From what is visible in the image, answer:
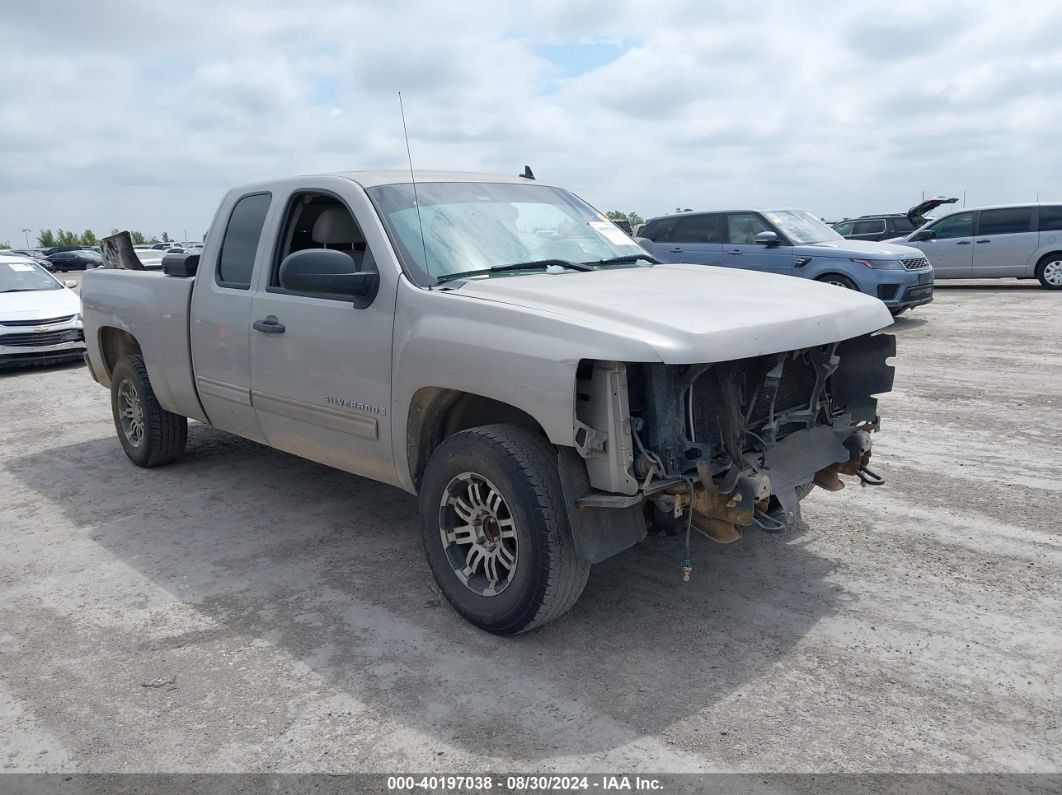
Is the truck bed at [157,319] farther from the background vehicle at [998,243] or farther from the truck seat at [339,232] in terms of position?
the background vehicle at [998,243]

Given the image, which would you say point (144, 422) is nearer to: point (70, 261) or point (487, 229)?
point (487, 229)

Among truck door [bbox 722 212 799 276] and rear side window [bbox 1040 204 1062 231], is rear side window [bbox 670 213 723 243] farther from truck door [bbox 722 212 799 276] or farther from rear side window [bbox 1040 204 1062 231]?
rear side window [bbox 1040 204 1062 231]

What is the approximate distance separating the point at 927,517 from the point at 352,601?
10.4 ft

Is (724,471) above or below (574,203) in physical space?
below

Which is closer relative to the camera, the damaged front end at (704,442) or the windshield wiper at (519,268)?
the damaged front end at (704,442)

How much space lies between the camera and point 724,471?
3562mm

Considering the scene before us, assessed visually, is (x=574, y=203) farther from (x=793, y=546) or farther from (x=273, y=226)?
(x=793, y=546)

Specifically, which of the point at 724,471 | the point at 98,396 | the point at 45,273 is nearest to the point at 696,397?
the point at 724,471

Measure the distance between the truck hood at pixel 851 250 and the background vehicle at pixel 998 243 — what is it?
480cm

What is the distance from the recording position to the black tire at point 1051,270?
54.3ft

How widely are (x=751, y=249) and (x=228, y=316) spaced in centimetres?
940

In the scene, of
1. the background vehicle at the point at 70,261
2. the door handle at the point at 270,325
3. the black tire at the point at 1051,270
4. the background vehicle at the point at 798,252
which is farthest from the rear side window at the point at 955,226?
the background vehicle at the point at 70,261

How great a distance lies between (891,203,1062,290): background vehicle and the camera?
1656 cm

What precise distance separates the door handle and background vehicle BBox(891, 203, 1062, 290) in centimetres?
1519
